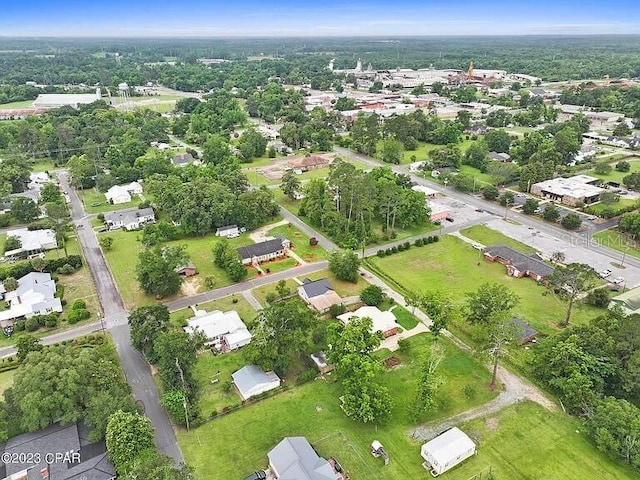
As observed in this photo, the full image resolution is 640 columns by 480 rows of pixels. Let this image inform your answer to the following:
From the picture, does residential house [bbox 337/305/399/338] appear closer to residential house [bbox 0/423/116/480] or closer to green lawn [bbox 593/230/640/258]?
residential house [bbox 0/423/116/480]

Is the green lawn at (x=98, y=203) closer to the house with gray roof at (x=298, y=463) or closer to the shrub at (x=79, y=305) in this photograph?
the shrub at (x=79, y=305)

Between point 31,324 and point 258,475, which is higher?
point 31,324

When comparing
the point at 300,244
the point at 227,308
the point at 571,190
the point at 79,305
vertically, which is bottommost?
the point at 227,308

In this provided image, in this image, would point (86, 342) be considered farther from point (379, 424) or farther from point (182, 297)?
point (379, 424)

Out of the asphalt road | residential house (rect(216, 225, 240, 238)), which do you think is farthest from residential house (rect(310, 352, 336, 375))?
residential house (rect(216, 225, 240, 238))

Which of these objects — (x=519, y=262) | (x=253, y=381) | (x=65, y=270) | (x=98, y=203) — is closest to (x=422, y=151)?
(x=519, y=262)

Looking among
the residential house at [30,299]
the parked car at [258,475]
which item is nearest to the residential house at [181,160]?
the residential house at [30,299]

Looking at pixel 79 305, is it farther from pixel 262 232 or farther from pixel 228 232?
pixel 262 232
